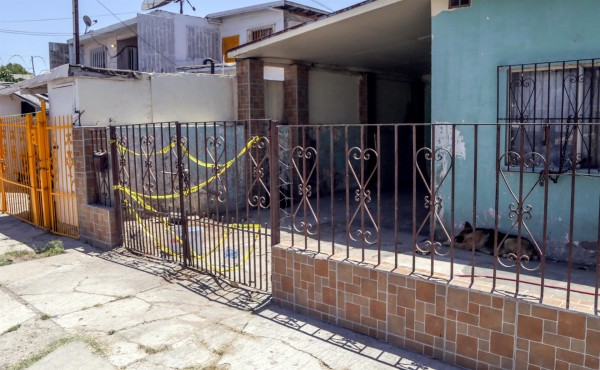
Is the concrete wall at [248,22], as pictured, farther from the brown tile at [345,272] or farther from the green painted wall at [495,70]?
the brown tile at [345,272]

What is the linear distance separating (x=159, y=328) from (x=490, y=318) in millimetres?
2797

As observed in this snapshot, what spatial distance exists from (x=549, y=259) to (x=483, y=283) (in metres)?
3.22

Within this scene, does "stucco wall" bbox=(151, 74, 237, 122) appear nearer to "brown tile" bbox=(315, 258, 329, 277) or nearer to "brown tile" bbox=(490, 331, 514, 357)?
"brown tile" bbox=(315, 258, 329, 277)

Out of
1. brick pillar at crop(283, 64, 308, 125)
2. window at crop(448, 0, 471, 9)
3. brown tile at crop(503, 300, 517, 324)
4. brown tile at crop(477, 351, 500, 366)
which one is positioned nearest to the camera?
brown tile at crop(503, 300, 517, 324)

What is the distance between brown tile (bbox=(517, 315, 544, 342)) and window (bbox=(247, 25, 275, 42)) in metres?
15.7

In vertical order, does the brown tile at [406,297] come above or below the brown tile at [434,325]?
above

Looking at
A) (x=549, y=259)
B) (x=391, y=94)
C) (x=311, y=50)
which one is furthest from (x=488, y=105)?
(x=391, y=94)

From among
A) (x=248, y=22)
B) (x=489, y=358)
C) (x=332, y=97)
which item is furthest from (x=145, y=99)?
(x=248, y=22)

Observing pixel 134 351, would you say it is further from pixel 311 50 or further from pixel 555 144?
pixel 311 50

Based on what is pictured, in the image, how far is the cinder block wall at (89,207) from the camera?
718 cm

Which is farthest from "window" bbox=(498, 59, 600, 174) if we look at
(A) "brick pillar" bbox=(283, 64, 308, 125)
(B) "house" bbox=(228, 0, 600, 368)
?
(A) "brick pillar" bbox=(283, 64, 308, 125)

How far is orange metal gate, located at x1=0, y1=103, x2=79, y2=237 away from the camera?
26.4 ft

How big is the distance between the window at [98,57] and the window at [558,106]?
58.9ft

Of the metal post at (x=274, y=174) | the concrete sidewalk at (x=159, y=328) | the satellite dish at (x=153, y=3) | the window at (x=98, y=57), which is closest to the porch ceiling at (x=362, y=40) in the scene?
the metal post at (x=274, y=174)
